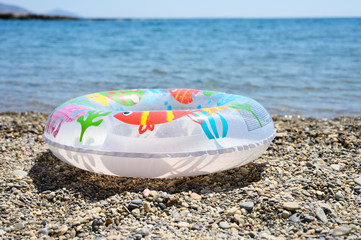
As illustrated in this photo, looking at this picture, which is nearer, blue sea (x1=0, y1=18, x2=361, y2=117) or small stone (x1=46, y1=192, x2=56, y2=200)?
small stone (x1=46, y1=192, x2=56, y2=200)

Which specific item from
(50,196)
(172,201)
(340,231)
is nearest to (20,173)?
(50,196)

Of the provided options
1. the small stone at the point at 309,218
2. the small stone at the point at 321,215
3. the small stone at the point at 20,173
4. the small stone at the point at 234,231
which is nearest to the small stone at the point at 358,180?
the small stone at the point at 321,215

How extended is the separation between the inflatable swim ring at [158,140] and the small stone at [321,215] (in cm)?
76

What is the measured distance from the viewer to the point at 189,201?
113 inches

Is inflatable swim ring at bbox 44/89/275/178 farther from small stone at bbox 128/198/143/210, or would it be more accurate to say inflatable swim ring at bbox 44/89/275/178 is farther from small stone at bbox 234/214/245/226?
small stone at bbox 234/214/245/226

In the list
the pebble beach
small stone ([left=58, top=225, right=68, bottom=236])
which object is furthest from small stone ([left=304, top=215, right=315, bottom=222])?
small stone ([left=58, top=225, right=68, bottom=236])

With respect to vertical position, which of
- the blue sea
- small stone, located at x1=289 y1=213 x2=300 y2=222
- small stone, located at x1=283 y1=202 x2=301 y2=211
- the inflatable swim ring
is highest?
the inflatable swim ring

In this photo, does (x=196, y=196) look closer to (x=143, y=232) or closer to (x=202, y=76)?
(x=143, y=232)

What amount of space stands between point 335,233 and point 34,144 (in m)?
3.38

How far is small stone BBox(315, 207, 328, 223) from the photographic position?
2539mm

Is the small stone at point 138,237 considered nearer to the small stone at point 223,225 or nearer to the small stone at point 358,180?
the small stone at point 223,225

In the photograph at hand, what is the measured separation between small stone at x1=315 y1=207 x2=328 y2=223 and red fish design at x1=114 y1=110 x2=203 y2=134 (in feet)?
3.61

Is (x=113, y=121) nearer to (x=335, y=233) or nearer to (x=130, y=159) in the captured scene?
(x=130, y=159)

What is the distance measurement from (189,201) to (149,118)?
739mm
